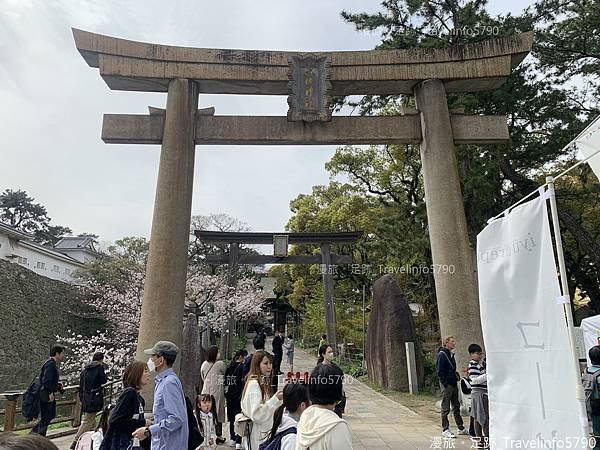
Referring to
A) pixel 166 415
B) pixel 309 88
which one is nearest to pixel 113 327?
pixel 309 88

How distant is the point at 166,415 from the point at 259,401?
2.94 ft

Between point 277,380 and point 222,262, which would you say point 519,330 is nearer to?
point 277,380

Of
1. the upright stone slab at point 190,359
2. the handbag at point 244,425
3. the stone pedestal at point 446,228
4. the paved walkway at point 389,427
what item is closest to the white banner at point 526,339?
the handbag at point 244,425

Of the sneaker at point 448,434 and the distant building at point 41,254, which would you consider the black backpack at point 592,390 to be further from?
the distant building at point 41,254

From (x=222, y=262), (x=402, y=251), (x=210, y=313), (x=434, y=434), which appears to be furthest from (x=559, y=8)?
(x=210, y=313)

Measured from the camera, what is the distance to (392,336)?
40.7 ft

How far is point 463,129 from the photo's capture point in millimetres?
9820

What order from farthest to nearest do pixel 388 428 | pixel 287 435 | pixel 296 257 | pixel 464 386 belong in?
pixel 296 257 → pixel 388 428 → pixel 464 386 → pixel 287 435

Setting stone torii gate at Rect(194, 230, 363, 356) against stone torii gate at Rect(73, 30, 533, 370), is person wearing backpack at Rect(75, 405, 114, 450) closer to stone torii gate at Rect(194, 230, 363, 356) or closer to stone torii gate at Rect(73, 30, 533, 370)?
stone torii gate at Rect(73, 30, 533, 370)

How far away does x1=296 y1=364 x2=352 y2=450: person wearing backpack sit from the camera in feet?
7.40

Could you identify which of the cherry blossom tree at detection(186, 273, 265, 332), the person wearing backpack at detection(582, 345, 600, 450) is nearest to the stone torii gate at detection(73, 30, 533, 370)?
the person wearing backpack at detection(582, 345, 600, 450)

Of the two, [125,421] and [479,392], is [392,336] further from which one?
[125,421]

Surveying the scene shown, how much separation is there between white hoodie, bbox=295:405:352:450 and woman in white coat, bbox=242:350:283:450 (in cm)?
130

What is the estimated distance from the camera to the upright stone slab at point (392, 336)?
12.3m
